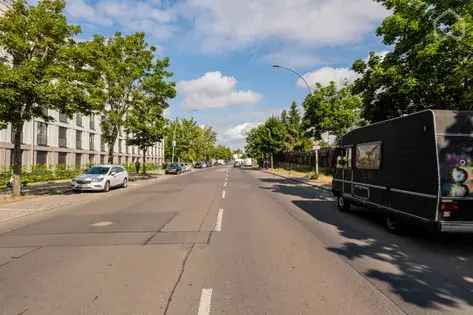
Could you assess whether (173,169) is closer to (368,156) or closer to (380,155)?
(368,156)

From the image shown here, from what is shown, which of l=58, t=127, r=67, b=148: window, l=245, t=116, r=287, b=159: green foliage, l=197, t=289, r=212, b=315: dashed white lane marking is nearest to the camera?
l=197, t=289, r=212, b=315: dashed white lane marking

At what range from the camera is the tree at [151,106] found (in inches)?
1110

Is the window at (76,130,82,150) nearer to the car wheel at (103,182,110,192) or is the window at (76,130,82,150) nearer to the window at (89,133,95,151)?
the window at (89,133,95,151)

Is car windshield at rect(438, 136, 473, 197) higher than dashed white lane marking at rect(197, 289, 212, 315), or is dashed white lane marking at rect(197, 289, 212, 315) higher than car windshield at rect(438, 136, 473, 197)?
car windshield at rect(438, 136, 473, 197)

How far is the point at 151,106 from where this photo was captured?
29.4m

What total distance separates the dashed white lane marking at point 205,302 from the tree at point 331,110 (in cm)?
2448

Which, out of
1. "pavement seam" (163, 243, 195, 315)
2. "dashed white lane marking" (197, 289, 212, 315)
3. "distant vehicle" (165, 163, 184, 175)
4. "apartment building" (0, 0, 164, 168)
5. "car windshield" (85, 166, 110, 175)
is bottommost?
"pavement seam" (163, 243, 195, 315)

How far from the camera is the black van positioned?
6691 millimetres

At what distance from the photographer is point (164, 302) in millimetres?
4258

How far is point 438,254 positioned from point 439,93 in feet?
28.3

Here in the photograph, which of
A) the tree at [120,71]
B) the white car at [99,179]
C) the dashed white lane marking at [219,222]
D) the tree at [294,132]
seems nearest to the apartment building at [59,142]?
the tree at [120,71]

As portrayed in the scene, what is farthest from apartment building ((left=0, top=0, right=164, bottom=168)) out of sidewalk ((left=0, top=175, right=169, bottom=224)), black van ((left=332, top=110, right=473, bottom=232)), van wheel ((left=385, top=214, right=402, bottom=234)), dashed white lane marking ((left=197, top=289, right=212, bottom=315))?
dashed white lane marking ((left=197, top=289, right=212, bottom=315))

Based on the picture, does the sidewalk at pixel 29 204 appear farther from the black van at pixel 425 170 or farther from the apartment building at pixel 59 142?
the black van at pixel 425 170

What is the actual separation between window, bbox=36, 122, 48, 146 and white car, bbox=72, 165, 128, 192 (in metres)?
13.4
